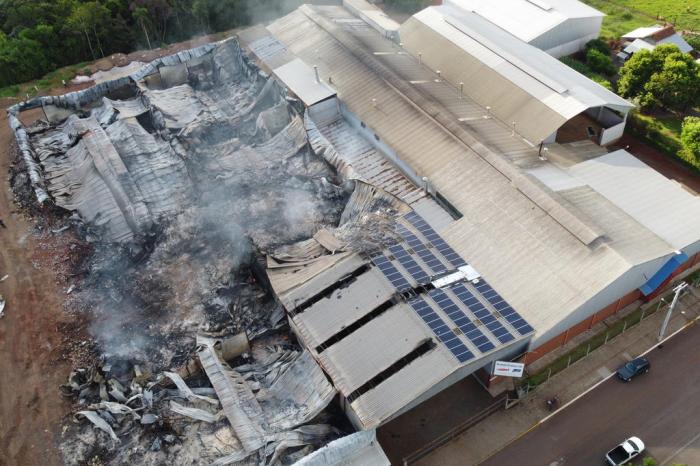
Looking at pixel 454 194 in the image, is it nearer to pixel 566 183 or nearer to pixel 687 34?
pixel 566 183

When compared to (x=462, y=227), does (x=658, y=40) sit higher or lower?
higher

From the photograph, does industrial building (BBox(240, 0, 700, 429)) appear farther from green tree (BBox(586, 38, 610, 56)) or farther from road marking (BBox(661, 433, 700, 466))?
green tree (BBox(586, 38, 610, 56))

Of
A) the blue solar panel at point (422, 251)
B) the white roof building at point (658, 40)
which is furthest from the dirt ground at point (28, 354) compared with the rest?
the white roof building at point (658, 40)

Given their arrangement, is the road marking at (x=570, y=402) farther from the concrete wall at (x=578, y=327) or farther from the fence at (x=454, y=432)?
the concrete wall at (x=578, y=327)

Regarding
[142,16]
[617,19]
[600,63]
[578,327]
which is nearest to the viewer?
[578,327]

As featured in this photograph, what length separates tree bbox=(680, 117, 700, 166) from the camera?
51.3 m

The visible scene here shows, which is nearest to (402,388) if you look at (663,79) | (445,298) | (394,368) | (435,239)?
(394,368)

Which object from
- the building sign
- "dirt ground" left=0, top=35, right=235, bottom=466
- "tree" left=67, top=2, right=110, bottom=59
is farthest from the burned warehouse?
"tree" left=67, top=2, right=110, bottom=59

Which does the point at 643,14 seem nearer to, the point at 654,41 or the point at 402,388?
the point at 654,41

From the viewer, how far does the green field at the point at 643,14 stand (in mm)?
75750

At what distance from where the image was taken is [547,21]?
6738cm

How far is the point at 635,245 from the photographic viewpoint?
39.7 metres

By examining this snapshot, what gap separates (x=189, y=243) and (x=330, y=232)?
460 inches

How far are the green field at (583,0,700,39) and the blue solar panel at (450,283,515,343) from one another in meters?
52.5
